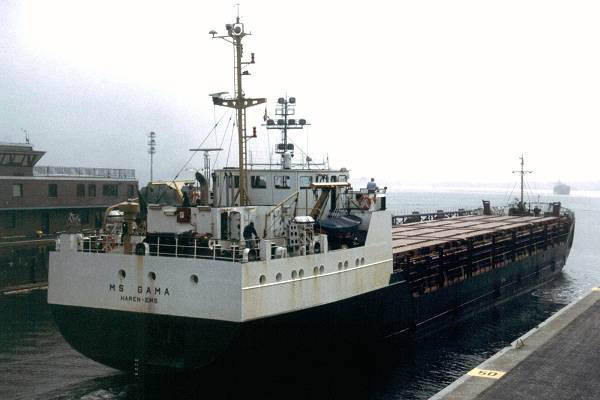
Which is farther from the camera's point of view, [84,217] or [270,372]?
[84,217]

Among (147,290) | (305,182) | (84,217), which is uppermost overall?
(305,182)

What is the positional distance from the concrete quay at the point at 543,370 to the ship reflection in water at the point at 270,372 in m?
3.54

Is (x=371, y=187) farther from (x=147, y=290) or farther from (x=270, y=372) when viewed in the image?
(x=147, y=290)

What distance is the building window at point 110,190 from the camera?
57.0 metres

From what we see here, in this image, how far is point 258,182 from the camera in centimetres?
2719

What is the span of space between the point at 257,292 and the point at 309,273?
2885 millimetres

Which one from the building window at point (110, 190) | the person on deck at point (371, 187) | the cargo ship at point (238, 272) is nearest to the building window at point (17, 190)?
the building window at point (110, 190)

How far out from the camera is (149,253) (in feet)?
72.3

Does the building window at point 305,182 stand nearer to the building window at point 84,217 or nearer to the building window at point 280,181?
the building window at point 280,181

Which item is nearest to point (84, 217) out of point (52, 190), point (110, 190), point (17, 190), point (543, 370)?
point (110, 190)

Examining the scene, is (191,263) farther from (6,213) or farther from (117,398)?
(6,213)

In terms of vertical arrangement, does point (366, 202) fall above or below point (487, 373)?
above

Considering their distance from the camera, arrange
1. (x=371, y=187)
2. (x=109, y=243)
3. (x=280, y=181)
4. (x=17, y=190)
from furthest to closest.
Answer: (x=17, y=190) → (x=371, y=187) → (x=280, y=181) → (x=109, y=243)

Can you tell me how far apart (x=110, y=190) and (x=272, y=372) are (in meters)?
39.8
